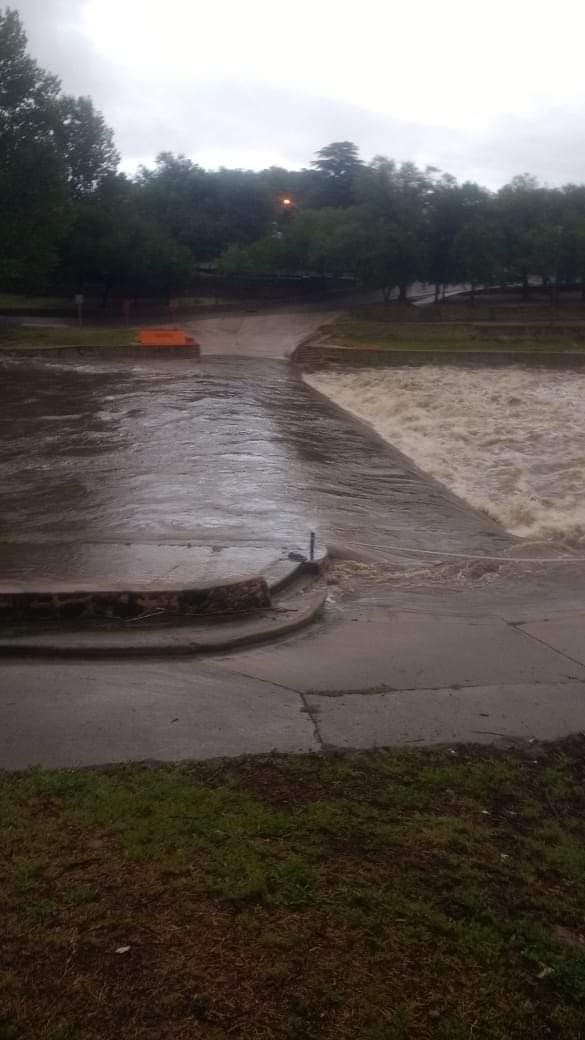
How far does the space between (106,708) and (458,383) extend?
32.0 meters

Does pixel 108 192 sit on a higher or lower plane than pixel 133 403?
higher

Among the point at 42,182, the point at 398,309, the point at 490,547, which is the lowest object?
the point at 490,547

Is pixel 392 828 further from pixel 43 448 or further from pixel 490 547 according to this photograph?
pixel 43 448

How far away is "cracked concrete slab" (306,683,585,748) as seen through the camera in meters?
5.84

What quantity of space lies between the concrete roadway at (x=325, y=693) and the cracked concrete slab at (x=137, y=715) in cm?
1

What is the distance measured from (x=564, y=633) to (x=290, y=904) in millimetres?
5725

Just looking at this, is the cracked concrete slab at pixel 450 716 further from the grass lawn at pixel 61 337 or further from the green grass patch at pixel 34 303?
the green grass patch at pixel 34 303

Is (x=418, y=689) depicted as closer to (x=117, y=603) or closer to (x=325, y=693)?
(x=325, y=693)

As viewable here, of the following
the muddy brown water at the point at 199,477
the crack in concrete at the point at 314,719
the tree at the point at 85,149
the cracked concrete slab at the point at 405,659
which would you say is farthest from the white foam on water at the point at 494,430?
the tree at the point at 85,149

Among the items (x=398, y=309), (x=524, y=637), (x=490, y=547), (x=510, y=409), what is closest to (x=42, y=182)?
(x=398, y=309)

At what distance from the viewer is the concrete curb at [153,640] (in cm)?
725

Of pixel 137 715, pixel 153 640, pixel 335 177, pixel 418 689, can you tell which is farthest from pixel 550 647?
pixel 335 177

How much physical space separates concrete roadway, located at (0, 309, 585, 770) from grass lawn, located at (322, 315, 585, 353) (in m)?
37.3

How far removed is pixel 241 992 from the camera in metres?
3.13
